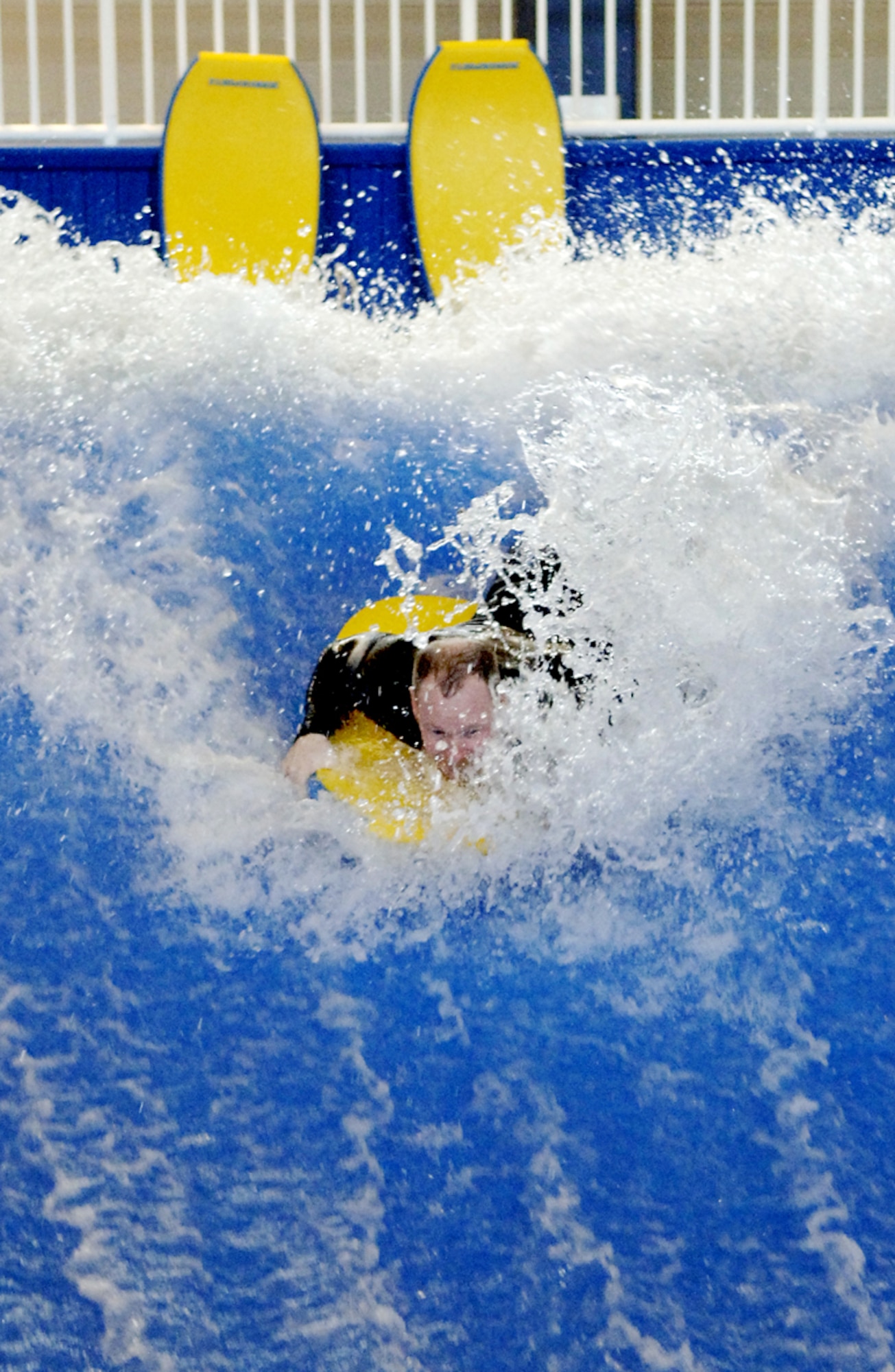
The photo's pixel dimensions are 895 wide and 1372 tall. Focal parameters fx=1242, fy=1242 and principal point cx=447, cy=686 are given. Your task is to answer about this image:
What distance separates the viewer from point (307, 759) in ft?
6.89

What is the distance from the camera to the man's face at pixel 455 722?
2094 millimetres

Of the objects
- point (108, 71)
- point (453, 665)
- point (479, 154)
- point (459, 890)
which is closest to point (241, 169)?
point (108, 71)

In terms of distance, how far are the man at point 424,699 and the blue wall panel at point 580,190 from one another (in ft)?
4.70

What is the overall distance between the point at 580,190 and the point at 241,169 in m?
0.88

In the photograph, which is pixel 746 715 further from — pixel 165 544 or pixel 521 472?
pixel 165 544

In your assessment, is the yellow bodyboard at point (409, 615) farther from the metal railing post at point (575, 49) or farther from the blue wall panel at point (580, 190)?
the metal railing post at point (575, 49)

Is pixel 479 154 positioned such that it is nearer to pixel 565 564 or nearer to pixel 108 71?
pixel 108 71

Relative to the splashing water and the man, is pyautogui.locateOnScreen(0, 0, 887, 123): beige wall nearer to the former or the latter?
the splashing water

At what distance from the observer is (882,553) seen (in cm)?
221

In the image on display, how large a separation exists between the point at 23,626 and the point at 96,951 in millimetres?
587

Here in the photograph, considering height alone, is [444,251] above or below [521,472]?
above

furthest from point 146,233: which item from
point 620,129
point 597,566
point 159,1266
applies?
point 159,1266

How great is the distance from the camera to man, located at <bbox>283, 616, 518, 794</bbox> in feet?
6.86

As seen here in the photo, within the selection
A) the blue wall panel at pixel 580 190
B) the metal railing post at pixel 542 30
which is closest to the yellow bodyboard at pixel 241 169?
the blue wall panel at pixel 580 190
